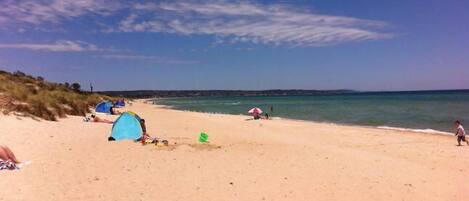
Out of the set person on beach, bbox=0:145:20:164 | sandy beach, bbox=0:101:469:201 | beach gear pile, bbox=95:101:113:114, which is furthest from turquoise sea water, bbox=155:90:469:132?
person on beach, bbox=0:145:20:164

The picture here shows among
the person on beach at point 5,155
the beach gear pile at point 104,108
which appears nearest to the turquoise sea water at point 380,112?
the beach gear pile at point 104,108

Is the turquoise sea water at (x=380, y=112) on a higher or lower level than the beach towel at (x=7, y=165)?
lower

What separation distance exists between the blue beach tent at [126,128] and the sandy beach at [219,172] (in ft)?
2.08

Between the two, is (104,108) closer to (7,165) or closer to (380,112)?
(7,165)

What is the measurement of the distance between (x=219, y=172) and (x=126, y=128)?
7.35 m

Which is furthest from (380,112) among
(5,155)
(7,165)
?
(7,165)

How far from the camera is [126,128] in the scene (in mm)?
16625

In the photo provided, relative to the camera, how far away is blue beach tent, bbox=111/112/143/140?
1641 centimetres

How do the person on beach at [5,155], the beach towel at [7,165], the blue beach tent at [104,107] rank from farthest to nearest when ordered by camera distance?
the blue beach tent at [104,107] → the person on beach at [5,155] → the beach towel at [7,165]

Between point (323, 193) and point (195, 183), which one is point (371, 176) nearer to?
point (323, 193)

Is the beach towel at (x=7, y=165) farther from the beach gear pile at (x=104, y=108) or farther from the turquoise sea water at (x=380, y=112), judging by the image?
the beach gear pile at (x=104, y=108)

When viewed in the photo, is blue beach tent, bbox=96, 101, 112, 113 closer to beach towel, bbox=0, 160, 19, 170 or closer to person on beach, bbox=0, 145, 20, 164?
person on beach, bbox=0, 145, 20, 164

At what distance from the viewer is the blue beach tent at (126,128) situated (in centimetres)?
1641

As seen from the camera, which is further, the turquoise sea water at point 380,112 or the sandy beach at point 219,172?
the turquoise sea water at point 380,112
